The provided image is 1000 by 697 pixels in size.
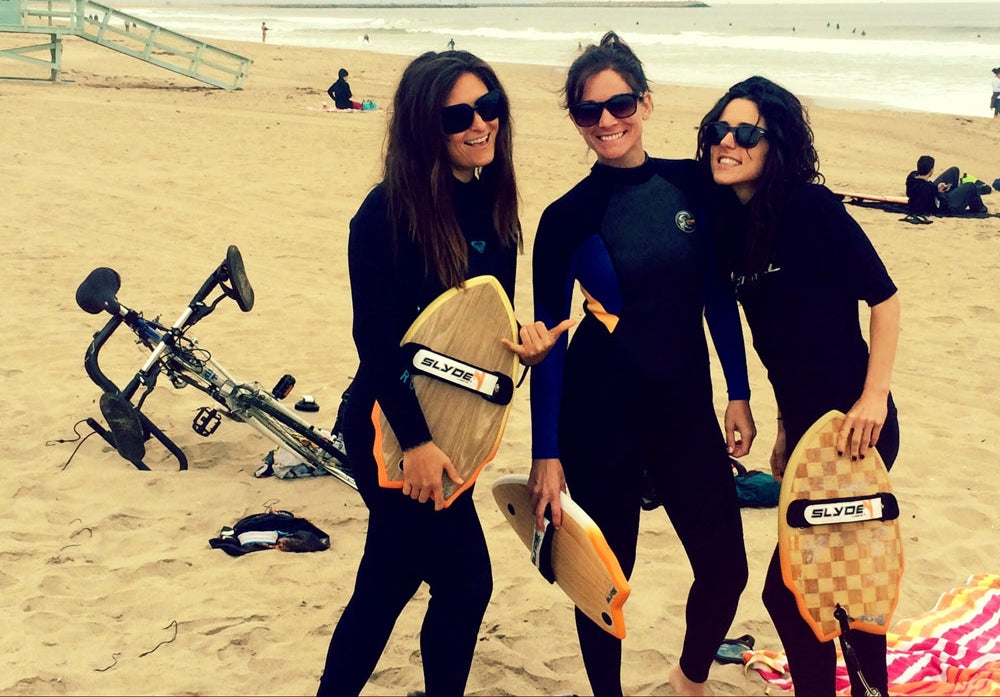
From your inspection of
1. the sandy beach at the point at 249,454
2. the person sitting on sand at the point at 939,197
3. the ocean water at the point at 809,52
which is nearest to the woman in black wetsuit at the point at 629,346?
the sandy beach at the point at 249,454

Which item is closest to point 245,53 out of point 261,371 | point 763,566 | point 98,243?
point 98,243

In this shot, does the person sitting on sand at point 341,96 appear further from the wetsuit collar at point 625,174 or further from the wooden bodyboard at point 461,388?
the wooden bodyboard at point 461,388

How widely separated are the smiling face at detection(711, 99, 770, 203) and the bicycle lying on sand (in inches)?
95.8

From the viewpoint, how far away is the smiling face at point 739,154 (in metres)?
2.58

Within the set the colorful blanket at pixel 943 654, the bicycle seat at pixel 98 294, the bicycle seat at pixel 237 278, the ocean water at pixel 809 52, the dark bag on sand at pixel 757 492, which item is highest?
the ocean water at pixel 809 52

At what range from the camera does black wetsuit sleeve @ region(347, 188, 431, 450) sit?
7.64 ft

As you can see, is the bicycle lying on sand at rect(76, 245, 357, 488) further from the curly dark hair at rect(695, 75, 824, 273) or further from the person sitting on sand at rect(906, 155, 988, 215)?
the person sitting on sand at rect(906, 155, 988, 215)

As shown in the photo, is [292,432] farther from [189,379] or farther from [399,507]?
[399,507]

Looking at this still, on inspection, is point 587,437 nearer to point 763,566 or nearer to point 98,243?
point 763,566

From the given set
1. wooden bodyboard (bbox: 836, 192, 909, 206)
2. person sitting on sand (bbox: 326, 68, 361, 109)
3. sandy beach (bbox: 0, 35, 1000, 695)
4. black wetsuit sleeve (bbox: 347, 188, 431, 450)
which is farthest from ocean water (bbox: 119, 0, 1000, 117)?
black wetsuit sleeve (bbox: 347, 188, 431, 450)

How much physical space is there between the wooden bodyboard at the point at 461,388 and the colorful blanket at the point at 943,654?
151 cm

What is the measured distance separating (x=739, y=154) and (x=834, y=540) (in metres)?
1.07

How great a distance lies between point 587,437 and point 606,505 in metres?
0.20

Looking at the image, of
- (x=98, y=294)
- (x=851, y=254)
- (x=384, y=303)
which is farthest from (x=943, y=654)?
(x=98, y=294)
